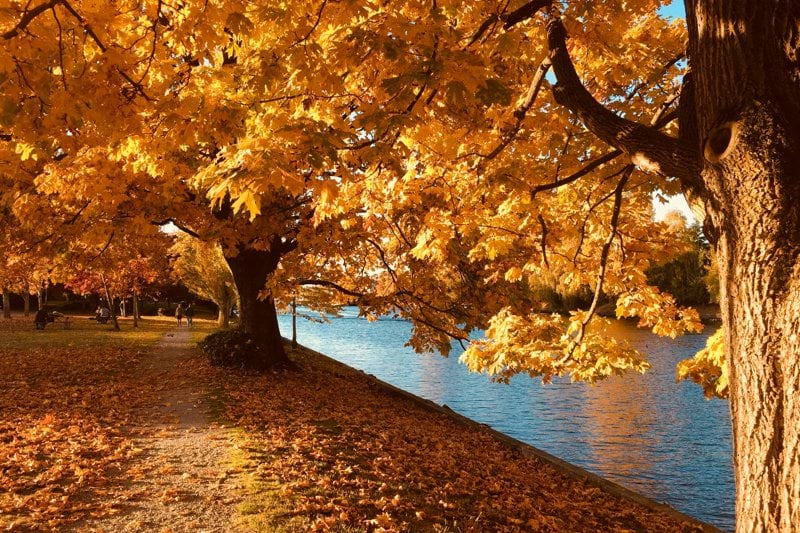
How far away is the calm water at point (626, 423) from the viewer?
1312 centimetres

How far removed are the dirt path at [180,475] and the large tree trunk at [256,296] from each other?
179 inches

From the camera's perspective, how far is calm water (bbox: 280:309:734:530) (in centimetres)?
1312

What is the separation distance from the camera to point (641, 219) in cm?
756

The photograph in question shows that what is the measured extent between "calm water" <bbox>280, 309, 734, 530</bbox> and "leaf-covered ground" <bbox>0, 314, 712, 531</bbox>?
3.62 meters

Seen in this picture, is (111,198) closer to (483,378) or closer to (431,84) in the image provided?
(431,84)

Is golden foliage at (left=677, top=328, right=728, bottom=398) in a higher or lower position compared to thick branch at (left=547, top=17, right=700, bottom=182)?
lower

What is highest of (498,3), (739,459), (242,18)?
(498,3)

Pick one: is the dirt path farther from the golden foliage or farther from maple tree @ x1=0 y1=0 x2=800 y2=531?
the golden foliage

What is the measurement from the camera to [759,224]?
3.15 m


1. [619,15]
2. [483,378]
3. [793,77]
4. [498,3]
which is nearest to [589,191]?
[619,15]

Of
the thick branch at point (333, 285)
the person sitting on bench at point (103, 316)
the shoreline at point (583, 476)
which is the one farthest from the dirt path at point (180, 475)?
the person sitting on bench at point (103, 316)

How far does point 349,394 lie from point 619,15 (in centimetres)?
1164

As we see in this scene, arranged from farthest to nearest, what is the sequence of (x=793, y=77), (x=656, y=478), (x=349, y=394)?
(x=349, y=394), (x=656, y=478), (x=793, y=77)

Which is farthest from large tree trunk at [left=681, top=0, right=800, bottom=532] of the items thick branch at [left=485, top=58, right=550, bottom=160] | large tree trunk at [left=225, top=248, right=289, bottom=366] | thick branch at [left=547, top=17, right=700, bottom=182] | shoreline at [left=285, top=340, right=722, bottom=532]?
large tree trunk at [left=225, top=248, right=289, bottom=366]
